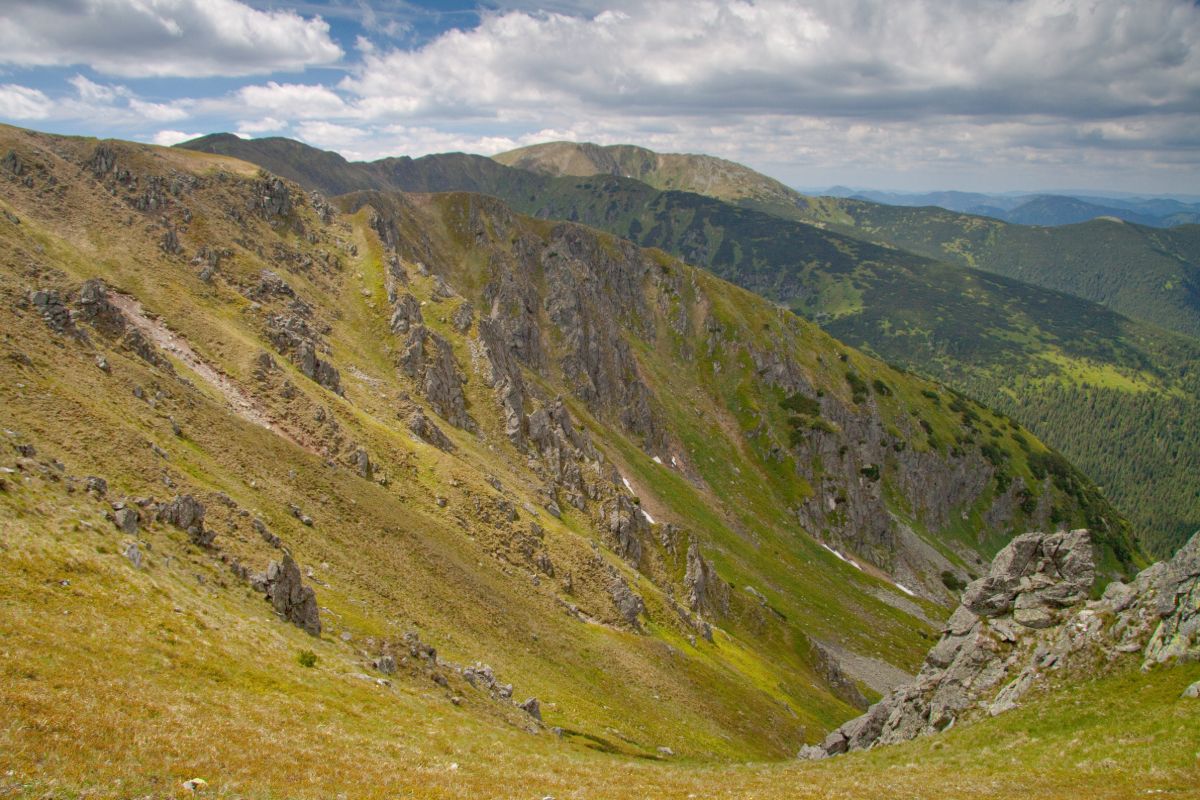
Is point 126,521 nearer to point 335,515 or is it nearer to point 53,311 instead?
point 335,515

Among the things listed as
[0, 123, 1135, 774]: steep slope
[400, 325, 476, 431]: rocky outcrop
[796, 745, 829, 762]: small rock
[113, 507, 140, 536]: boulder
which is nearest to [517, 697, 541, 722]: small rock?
[0, 123, 1135, 774]: steep slope

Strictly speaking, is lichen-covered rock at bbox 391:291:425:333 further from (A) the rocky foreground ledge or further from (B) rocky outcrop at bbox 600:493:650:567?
(A) the rocky foreground ledge

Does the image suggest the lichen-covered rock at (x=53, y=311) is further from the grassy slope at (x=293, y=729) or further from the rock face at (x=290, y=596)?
the rock face at (x=290, y=596)

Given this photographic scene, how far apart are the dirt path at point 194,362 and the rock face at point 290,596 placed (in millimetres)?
27481

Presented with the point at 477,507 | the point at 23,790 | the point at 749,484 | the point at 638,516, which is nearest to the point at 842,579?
the point at 749,484

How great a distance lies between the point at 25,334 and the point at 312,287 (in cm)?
6420

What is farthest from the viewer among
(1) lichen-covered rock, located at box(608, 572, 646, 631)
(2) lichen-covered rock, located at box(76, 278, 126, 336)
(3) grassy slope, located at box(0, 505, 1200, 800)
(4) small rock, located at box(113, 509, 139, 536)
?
(1) lichen-covered rock, located at box(608, 572, 646, 631)

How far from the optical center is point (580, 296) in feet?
620

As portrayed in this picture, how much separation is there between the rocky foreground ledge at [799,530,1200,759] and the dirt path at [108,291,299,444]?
5763 cm

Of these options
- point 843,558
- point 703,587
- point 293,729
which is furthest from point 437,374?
point 843,558

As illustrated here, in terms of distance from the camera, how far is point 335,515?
56719 millimetres

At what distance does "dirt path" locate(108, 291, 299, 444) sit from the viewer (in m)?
64.9

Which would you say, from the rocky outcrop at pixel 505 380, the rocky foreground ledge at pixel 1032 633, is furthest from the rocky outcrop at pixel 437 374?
the rocky foreground ledge at pixel 1032 633

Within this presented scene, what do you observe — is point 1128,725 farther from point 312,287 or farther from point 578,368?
point 578,368
